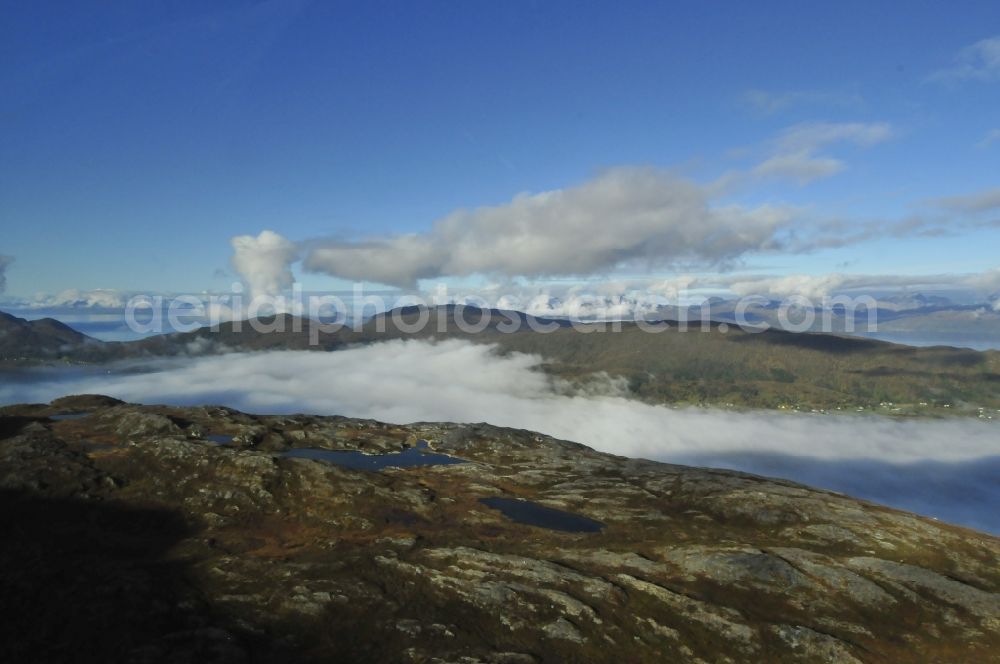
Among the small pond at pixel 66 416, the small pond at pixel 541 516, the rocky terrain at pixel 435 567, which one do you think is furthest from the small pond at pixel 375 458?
the small pond at pixel 66 416

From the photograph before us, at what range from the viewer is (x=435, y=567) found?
203ft

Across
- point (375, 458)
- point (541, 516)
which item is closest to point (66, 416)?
point (375, 458)

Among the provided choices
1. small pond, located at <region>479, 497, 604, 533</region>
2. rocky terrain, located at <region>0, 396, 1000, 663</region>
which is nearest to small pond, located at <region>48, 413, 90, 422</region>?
rocky terrain, located at <region>0, 396, 1000, 663</region>

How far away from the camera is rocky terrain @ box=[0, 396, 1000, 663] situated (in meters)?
46.0

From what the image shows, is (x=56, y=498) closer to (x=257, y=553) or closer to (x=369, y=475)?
(x=257, y=553)

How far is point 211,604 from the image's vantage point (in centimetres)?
4916

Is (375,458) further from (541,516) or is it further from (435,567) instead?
(435,567)

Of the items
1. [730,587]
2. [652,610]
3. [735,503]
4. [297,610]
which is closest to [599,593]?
[652,610]

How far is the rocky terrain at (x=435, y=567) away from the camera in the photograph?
4600 centimetres

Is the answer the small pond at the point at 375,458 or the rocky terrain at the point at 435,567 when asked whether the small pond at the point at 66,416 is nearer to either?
the rocky terrain at the point at 435,567

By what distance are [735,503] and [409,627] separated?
76.9 meters

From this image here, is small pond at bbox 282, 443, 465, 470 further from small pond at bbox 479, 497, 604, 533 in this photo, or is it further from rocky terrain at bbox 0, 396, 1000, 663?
small pond at bbox 479, 497, 604, 533

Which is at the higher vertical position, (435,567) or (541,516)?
(435,567)

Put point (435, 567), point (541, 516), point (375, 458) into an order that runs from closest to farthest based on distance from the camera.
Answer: point (435, 567)
point (541, 516)
point (375, 458)
